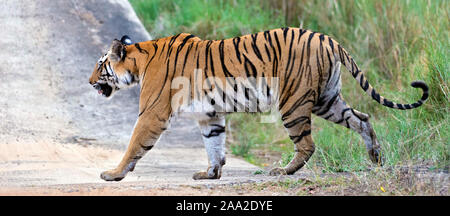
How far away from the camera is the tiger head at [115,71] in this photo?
602cm

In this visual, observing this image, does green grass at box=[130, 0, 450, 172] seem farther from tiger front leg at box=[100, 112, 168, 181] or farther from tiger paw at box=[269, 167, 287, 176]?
tiger front leg at box=[100, 112, 168, 181]

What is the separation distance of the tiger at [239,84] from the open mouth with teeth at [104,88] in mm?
198

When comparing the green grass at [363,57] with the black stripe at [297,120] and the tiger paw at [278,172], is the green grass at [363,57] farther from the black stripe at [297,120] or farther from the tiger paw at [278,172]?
the black stripe at [297,120]

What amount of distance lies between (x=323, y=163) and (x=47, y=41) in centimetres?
527

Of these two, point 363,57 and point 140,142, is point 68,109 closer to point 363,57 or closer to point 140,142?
point 140,142

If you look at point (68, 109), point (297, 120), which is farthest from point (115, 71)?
point (68, 109)

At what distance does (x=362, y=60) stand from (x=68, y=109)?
4425 millimetres

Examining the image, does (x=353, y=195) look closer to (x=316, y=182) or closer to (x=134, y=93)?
(x=316, y=182)

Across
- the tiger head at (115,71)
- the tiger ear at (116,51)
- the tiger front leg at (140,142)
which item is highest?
the tiger ear at (116,51)

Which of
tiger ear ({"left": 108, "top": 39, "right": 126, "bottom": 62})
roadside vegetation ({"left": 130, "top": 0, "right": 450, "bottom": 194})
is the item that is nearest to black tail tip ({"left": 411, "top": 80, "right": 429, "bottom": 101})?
roadside vegetation ({"left": 130, "top": 0, "right": 450, "bottom": 194})

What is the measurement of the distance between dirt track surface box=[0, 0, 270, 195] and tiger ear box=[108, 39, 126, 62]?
1.18 metres

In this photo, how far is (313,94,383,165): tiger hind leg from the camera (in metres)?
5.89

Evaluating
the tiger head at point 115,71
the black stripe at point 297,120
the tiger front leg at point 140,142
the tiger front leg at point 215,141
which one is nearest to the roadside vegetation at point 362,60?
the black stripe at point 297,120
